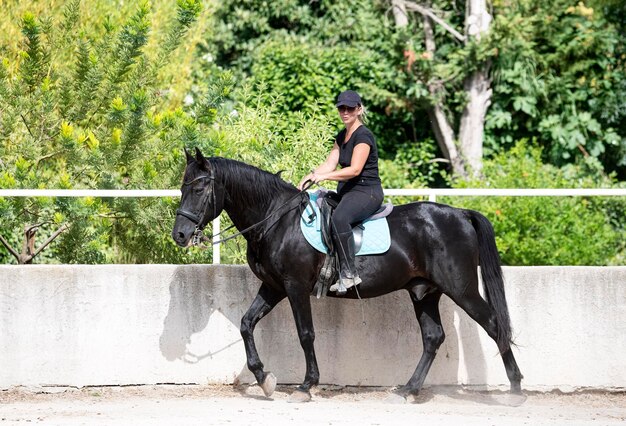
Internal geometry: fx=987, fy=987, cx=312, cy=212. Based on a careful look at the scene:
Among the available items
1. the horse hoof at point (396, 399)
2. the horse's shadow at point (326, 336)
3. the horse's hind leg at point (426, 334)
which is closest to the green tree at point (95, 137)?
the horse's shadow at point (326, 336)

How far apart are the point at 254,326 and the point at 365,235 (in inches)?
47.9

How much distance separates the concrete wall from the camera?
879cm

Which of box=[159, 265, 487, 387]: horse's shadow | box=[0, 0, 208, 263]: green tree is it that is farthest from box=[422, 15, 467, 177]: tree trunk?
box=[159, 265, 487, 387]: horse's shadow

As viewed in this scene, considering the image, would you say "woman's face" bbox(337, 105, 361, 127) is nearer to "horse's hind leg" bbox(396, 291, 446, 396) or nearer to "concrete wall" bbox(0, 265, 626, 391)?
"horse's hind leg" bbox(396, 291, 446, 396)

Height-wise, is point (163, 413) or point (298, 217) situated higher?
point (298, 217)

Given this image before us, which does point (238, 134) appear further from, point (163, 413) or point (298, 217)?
point (163, 413)

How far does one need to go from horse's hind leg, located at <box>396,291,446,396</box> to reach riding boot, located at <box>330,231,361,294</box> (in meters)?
0.75

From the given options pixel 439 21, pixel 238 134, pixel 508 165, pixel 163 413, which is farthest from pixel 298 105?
pixel 163 413

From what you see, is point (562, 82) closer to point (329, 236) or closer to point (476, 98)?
point (476, 98)

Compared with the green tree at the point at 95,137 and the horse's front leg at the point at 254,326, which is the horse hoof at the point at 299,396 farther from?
the green tree at the point at 95,137

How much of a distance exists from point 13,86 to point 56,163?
0.98 metres

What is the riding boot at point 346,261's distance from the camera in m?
8.06

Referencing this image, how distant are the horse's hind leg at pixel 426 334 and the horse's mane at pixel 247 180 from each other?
153 centimetres

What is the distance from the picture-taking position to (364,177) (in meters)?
8.31
